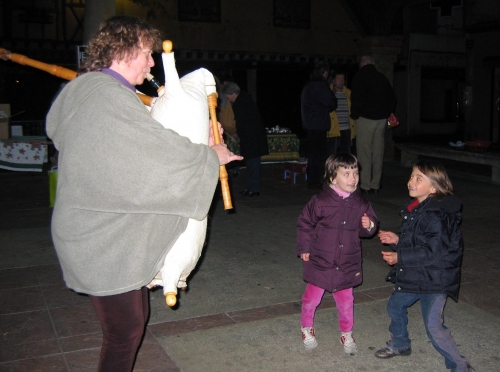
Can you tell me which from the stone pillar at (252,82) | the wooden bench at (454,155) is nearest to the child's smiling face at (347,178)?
the wooden bench at (454,155)

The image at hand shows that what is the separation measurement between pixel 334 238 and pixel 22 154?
28.0 ft

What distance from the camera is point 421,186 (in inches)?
126

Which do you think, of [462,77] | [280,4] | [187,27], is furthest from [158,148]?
[462,77]

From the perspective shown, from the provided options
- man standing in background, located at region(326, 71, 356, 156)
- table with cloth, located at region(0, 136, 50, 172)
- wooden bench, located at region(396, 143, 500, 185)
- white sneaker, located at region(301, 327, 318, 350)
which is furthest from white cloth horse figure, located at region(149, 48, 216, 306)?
table with cloth, located at region(0, 136, 50, 172)

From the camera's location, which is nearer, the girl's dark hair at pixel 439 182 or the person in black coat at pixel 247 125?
the girl's dark hair at pixel 439 182

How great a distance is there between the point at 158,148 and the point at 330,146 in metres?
7.33

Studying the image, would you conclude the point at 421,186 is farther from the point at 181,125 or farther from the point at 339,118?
the point at 339,118

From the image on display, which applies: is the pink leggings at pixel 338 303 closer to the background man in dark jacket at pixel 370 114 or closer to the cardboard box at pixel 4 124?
the background man in dark jacket at pixel 370 114

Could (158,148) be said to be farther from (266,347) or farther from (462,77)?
(462,77)

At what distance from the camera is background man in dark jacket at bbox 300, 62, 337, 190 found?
8.40 metres

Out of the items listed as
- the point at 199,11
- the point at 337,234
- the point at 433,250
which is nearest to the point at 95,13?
the point at 337,234

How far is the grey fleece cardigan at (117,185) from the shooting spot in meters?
2.05

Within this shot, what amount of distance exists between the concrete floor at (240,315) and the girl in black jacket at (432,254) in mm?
364

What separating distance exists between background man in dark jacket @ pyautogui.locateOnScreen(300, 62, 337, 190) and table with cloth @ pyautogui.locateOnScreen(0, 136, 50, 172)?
5.15m
